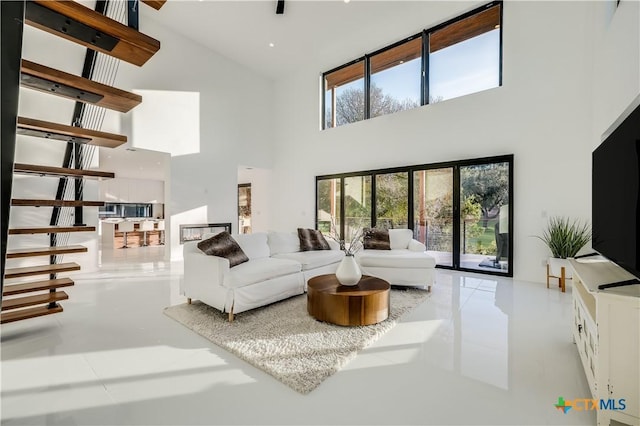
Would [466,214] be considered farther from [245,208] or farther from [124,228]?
[124,228]

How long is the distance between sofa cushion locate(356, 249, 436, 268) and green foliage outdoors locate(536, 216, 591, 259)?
1.74m

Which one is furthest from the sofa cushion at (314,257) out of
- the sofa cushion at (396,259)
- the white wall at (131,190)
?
the white wall at (131,190)

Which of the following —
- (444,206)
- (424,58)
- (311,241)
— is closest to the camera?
(311,241)

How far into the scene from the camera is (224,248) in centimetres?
333

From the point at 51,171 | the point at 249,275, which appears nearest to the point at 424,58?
the point at 249,275

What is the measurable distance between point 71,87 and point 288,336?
7.58ft

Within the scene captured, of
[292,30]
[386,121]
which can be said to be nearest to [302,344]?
[386,121]

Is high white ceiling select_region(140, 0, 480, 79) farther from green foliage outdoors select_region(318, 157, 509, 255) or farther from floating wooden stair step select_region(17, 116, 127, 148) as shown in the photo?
floating wooden stair step select_region(17, 116, 127, 148)

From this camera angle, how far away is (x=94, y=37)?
145 cm

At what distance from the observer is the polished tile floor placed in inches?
64.6

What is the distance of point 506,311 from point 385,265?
4.81ft

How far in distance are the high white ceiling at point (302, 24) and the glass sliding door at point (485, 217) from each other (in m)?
2.93

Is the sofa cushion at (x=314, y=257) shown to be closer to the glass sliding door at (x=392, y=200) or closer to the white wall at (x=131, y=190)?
the glass sliding door at (x=392, y=200)

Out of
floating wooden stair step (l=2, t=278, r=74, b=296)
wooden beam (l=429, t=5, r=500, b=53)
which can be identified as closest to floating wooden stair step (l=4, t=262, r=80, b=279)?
floating wooden stair step (l=2, t=278, r=74, b=296)
